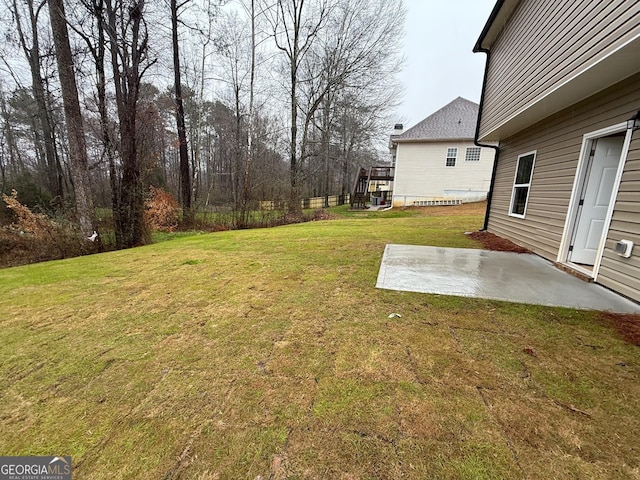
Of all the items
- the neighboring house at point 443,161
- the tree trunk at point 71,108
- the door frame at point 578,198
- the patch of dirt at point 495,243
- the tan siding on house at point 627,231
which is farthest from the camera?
the neighboring house at point 443,161

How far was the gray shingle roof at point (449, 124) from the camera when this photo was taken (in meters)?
14.0

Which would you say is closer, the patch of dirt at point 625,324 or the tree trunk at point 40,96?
the patch of dirt at point 625,324

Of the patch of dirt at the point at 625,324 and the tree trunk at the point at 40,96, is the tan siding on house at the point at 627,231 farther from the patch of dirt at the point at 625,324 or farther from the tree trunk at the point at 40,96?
the tree trunk at the point at 40,96

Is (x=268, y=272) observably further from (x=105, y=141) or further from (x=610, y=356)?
(x=105, y=141)

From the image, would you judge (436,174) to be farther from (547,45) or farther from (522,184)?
(547,45)

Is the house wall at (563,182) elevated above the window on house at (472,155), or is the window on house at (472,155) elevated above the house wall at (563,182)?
the window on house at (472,155)

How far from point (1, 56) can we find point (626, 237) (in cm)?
2132

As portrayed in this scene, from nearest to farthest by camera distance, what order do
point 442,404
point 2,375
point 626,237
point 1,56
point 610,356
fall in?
point 442,404, point 2,375, point 610,356, point 626,237, point 1,56

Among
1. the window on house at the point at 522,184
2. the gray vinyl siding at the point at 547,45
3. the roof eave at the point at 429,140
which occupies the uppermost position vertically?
the roof eave at the point at 429,140

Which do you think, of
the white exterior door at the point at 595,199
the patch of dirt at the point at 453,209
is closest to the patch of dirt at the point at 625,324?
the white exterior door at the point at 595,199

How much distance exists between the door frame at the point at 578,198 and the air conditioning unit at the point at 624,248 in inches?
9.7

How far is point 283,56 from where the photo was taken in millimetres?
13500

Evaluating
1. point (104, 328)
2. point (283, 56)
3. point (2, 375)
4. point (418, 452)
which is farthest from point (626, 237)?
point (283, 56)

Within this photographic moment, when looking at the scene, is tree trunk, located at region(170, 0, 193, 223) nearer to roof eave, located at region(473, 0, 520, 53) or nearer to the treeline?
the treeline
